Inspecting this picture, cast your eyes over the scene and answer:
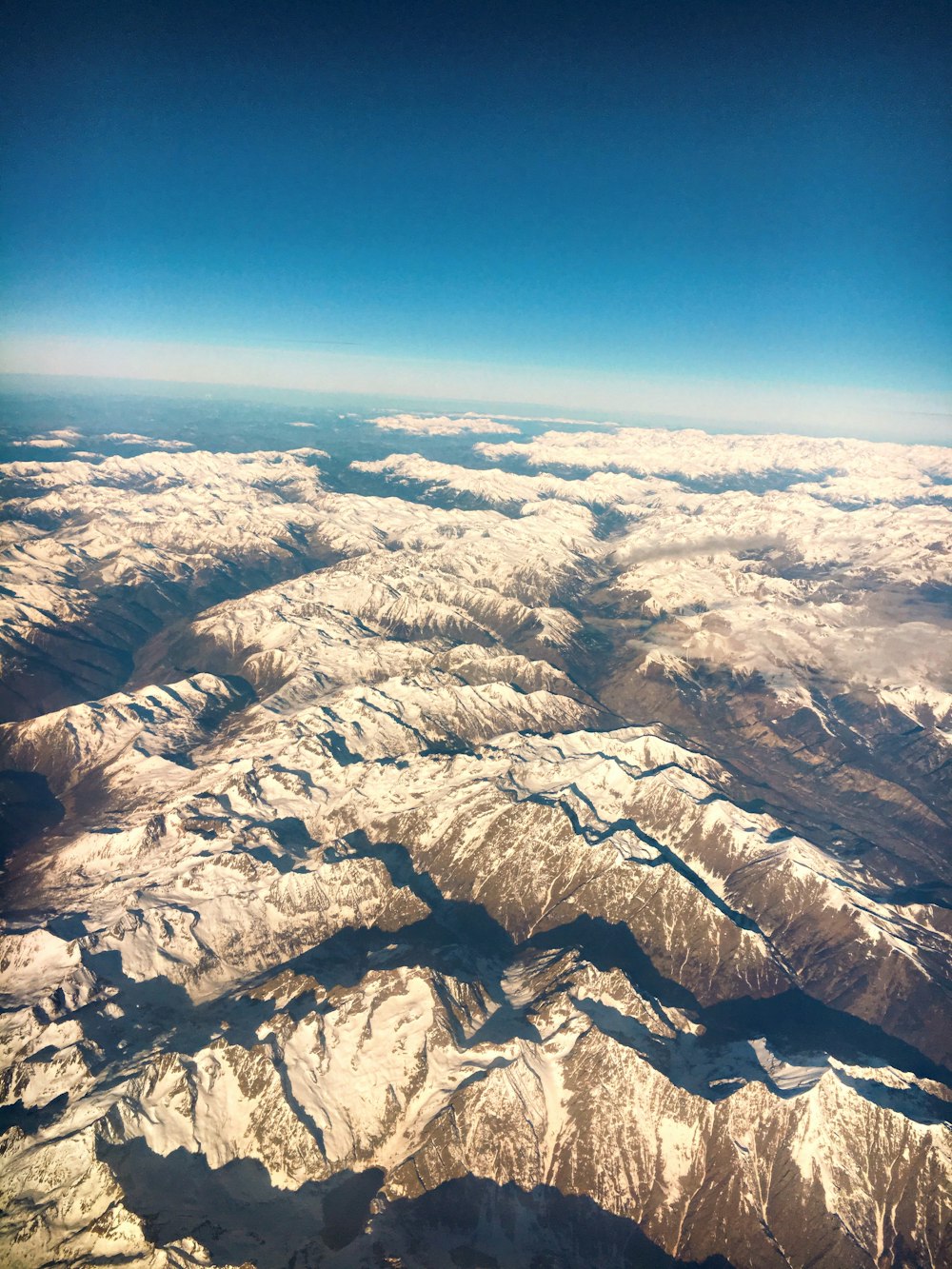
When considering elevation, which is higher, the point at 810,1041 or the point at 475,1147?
the point at 475,1147

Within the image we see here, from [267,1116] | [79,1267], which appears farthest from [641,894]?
[79,1267]

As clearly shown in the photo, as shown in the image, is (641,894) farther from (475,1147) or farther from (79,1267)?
(79,1267)

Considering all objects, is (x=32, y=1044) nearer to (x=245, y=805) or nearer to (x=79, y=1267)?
(x=79, y=1267)

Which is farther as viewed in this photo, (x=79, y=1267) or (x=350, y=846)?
(x=350, y=846)

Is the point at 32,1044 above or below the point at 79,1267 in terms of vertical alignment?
below

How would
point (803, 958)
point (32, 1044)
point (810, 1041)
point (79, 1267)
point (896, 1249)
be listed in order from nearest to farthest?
1. point (79, 1267)
2. point (896, 1249)
3. point (32, 1044)
4. point (810, 1041)
5. point (803, 958)

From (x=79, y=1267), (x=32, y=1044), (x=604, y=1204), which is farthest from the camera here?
(x=32, y=1044)

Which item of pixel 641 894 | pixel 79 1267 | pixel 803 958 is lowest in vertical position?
pixel 803 958

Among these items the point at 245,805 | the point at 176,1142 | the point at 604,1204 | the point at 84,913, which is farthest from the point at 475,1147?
the point at 245,805

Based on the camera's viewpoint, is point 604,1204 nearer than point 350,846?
Yes
